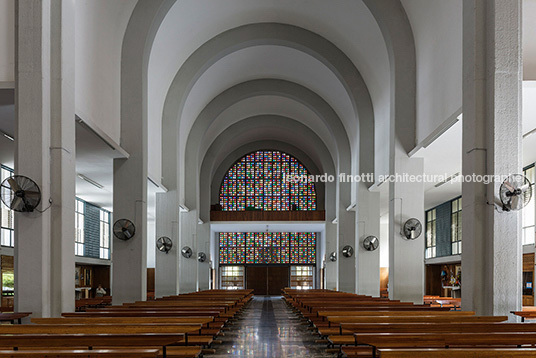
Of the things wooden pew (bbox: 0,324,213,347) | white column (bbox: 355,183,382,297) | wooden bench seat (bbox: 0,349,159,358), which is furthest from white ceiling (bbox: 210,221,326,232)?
wooden bench seat (bbox: 0,349,159,358)

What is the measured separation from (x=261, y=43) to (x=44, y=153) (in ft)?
44.9

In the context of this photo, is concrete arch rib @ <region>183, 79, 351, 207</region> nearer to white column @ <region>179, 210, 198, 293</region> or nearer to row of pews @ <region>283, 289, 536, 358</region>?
white column @ <region>179, 210, 198, 293</region>

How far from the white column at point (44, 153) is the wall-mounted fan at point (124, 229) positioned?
4711 mm

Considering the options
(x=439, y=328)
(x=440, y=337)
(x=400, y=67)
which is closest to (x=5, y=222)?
(x=400, y=67)

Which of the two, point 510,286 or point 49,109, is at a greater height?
point 49,109

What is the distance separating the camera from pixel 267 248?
4044 centimetres

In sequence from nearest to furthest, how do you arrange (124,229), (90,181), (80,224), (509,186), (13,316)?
(13,316) < (509,186) < (124,229) < (90,181) < (80,224)

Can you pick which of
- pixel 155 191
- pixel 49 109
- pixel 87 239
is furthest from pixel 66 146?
pixel 87 239

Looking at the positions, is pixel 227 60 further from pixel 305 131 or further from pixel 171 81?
pixel 305 131

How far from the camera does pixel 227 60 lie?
77.7ft

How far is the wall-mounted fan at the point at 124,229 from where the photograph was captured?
14.4 m

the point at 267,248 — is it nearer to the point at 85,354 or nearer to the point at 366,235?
the point at 366,235

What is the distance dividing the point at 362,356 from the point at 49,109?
5.78 metres

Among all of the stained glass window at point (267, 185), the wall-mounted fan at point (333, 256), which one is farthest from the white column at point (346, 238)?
the stained glass window at point (267, 185)
